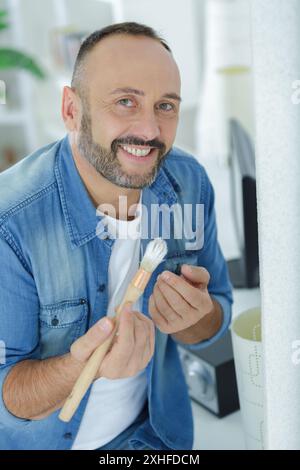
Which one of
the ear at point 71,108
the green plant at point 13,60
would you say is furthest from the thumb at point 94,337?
the green plant at point 13,60

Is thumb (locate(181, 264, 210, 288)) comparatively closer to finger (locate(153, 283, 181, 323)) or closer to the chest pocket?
finger (locate(153, 283, 181, 323))

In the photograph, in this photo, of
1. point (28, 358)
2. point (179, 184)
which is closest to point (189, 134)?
point (179, 184)

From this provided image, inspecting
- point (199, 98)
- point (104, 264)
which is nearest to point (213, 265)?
point (104, 264)

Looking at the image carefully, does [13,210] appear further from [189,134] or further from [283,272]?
[189,134]

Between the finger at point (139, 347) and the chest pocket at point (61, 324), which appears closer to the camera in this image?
the finger at point (139, 347)

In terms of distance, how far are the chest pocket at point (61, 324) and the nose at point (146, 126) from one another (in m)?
0.20

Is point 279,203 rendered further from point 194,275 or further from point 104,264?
point 104,264

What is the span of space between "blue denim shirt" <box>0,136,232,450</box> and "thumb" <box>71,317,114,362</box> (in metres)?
0.12

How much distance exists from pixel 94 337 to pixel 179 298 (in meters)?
0.10

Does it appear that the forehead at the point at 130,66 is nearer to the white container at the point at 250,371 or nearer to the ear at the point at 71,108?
the ear at the point at 71,108

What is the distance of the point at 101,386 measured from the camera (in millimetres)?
606

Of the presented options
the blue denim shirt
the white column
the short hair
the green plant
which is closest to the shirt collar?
the blue denim shirt

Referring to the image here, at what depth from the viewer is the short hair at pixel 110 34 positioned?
46 centimetres

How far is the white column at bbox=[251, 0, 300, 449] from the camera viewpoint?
294mm
